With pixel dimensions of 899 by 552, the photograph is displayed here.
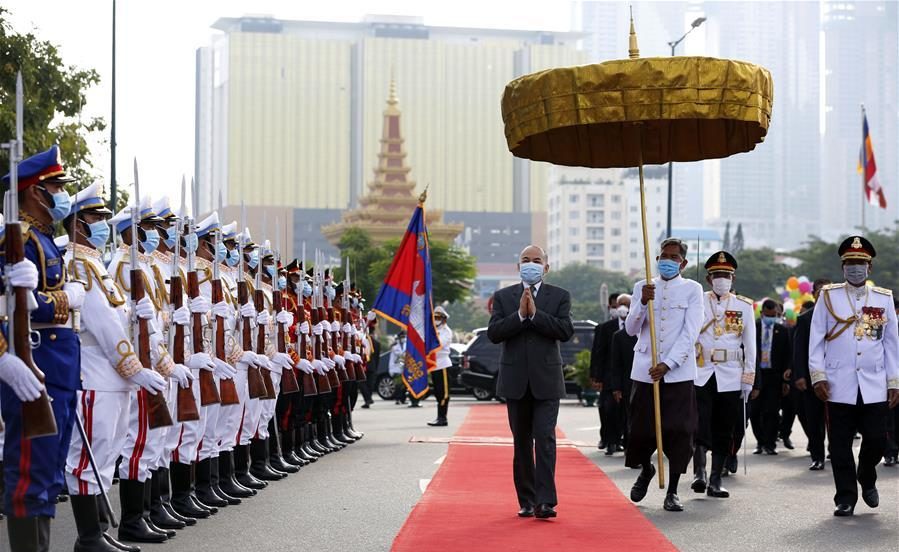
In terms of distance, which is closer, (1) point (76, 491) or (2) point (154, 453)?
(1) point (76, 491)

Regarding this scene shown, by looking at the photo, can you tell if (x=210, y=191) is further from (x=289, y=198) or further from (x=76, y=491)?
(x=76, y=491)

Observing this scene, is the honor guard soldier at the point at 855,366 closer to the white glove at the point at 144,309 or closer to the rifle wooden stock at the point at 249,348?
the rifle wooden stock at the point at 249,348

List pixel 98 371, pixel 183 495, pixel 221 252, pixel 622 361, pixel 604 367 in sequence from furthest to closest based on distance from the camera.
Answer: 1. pixel 604 367
2. pixel 622 361
3. pixel 221 252
4. pixel 183 495
5. pixel 98 371

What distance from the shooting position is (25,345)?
6449 millimetres

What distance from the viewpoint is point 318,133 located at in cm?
17275

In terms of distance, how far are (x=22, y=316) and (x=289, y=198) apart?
163 metres

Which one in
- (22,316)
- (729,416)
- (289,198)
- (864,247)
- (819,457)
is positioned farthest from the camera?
(289,198)

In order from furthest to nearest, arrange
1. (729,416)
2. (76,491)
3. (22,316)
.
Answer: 1. (729,416)
2. (76,491)
3. (22,316)

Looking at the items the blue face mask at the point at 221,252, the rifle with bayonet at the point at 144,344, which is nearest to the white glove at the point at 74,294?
the rifle with bayonet at the point at 144,344

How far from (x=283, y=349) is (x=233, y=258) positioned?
4.85 ft

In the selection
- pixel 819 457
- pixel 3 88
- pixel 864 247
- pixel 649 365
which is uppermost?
pixel 3 88

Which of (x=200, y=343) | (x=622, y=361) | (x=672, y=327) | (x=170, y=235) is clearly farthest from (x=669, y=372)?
(x=622, y=361)

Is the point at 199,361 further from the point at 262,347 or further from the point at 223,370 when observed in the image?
the point at 262,347

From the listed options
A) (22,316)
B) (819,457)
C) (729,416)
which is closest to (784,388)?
(819,457)
